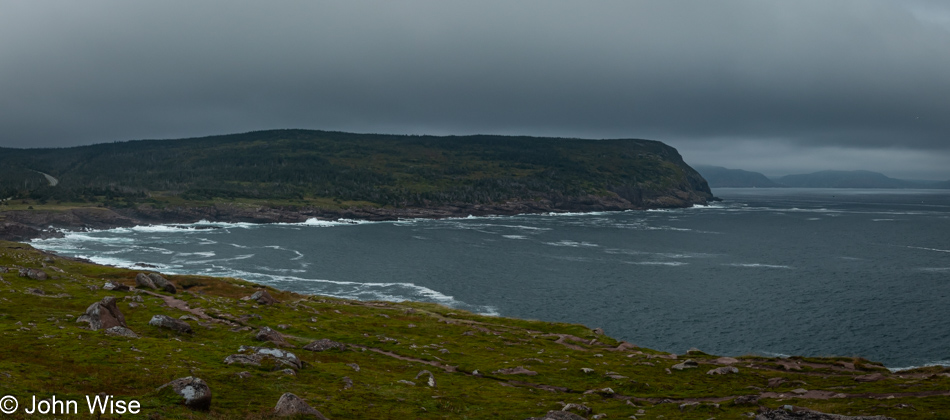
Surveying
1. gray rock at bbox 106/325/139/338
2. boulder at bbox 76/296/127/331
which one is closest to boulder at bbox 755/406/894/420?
gray rock at bbox 106/325/139/338

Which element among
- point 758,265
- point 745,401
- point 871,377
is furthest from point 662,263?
point 745,401

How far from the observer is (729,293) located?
11781 cm

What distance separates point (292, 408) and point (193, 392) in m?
4.77

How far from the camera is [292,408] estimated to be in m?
27.5

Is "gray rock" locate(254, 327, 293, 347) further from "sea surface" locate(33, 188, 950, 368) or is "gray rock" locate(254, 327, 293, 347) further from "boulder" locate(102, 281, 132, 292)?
"sea surface" locate(33, 188, 950, 368)

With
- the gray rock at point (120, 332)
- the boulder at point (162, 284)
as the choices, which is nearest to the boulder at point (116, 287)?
the boulder at point (162, 284)

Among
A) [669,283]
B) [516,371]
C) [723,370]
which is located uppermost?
[723,370]

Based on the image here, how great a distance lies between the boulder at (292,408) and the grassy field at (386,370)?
876 millimetres

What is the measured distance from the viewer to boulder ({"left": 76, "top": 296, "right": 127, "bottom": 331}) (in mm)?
44406

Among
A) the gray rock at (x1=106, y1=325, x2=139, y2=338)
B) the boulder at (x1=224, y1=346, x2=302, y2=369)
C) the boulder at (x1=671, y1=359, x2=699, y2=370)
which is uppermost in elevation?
the gray rock at (x1=106, y1=325, x2=139, y2=338)

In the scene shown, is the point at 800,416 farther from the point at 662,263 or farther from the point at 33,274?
the point at 662,263

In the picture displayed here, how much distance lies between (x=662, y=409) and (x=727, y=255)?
152 meters

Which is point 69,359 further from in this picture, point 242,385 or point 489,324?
point 489,324

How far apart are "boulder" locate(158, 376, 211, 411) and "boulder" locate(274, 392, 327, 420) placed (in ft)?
10.9
